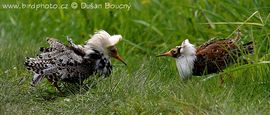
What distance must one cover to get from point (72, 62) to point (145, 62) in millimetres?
1013

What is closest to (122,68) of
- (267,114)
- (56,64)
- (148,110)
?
(56,64)

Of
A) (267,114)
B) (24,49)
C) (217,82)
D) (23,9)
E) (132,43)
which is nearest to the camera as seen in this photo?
(267,114)

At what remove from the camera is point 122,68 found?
288 inches

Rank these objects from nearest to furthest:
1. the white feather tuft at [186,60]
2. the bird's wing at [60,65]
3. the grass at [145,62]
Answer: the grass at [145,62]
the bird's wing at [60,65]
the white feather tuft at [186,60]

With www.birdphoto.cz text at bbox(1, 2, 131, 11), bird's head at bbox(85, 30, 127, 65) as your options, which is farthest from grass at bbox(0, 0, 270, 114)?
bird's head at bbox(85, 30, 127, 65)

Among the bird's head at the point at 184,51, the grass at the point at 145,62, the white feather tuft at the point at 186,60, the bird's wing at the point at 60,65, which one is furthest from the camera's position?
the bird's head at the point at 184,51

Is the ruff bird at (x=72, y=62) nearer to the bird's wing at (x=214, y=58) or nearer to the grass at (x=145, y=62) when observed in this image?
the grass at (x=145, y=62)

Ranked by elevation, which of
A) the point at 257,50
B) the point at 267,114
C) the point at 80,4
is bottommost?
the point at 267,114

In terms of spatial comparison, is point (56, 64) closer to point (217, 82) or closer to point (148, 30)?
point (217, 82)

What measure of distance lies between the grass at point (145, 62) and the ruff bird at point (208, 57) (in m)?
0.09

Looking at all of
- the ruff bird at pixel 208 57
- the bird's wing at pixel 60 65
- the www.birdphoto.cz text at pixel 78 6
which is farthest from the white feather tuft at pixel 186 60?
the www.birdphoto.cz text at pixel 78 6

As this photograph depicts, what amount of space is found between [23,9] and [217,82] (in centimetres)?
389

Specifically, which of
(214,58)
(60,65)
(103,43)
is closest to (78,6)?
(103,43)

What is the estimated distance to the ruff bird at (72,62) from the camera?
6.55 meters
